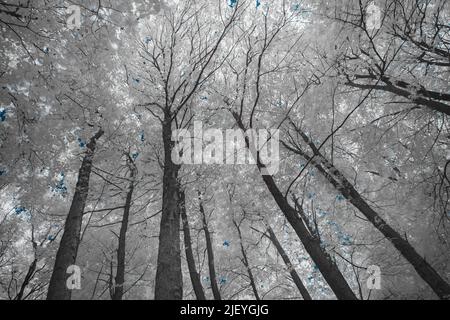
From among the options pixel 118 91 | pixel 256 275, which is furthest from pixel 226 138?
pixel 256 275

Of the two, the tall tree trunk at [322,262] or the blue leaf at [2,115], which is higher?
the blue leaf at [2,115]

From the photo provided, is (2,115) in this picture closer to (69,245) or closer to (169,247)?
(69,245)

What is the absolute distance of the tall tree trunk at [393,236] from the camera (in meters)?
5.27

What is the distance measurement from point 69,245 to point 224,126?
5393 mm

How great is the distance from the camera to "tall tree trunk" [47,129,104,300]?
5188 millimetres

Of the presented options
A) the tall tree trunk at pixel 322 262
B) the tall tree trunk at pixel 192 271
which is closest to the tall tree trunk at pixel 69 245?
the tall tree trunk at pixel 192 271

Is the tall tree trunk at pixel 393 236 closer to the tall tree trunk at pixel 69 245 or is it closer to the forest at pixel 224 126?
the forest at pixel 224 126

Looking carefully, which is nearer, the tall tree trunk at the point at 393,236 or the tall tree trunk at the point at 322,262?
the tall tree trunk at the point at 322,262

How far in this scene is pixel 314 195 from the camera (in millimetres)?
9703

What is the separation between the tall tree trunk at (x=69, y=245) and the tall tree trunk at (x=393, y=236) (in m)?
5.18

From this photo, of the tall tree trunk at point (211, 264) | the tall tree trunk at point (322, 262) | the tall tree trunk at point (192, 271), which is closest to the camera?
the tall tree trunk at point (322, 262)

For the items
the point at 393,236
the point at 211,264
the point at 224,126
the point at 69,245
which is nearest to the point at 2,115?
the point at 69,245

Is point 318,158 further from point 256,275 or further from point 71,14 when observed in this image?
point 256,275

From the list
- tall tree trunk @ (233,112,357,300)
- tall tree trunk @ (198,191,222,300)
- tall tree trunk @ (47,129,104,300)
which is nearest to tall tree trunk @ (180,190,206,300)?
tall tree trunk @ (198,191,222,300)
